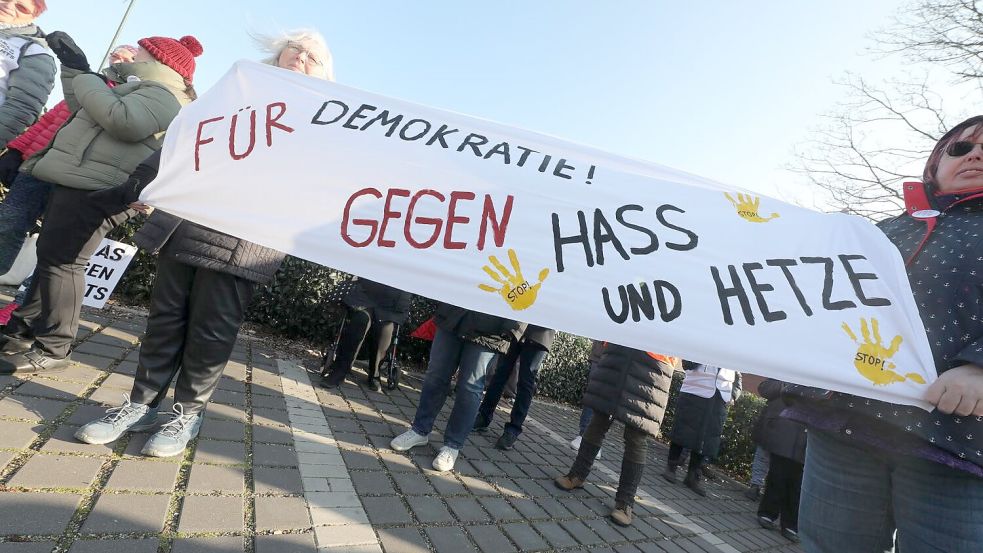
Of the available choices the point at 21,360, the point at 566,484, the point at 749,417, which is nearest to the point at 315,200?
the point at 21,360

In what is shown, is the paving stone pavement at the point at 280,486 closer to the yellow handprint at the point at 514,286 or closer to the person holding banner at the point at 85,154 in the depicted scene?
the person holding banner at the point at 85,154

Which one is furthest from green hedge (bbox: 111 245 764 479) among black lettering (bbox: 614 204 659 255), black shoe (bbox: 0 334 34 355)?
black lettering (bbox: 614 204 659 255)

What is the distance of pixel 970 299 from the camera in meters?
1.35

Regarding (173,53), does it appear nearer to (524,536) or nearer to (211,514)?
(211,514)

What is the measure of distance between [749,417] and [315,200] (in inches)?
290

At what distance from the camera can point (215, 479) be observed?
78.1 inches

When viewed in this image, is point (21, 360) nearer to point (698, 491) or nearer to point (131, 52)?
point (131, 52)

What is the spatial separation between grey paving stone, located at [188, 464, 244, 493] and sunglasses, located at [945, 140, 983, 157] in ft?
10.1

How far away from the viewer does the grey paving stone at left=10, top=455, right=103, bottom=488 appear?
1.63m

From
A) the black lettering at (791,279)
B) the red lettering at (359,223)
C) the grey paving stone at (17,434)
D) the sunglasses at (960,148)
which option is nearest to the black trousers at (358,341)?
the grey paving stone at (17,434)

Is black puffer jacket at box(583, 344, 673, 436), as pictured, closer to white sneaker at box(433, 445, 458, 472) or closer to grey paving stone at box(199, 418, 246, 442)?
white sneaker at box(433, 445, 458, 472)

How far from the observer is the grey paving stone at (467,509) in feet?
7.72

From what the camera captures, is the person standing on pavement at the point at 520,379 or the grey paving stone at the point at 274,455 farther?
the person standing on pavement at the point at 520,379

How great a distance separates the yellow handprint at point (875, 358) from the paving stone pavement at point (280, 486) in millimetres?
1678
